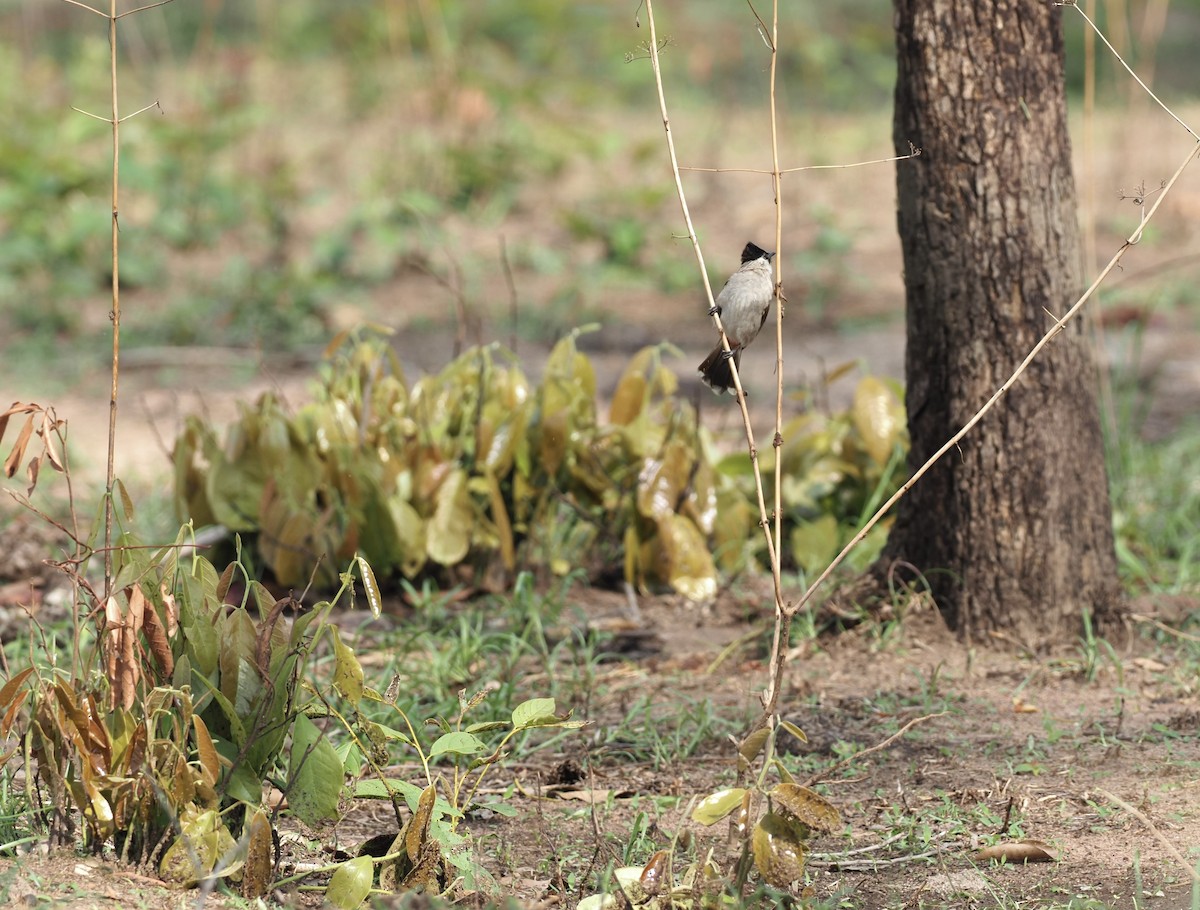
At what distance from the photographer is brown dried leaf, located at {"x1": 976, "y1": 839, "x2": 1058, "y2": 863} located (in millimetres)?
2186

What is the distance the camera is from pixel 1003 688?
302 centimetres

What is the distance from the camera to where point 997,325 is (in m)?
2.98

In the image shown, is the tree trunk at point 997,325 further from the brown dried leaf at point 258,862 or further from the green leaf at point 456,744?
the brown dried leaf at point 258,862

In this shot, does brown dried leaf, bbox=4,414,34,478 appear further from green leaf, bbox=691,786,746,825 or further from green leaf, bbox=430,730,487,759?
green leaf, bbox=691,786,746,825

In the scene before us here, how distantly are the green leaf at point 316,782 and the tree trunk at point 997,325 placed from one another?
5.28 feet

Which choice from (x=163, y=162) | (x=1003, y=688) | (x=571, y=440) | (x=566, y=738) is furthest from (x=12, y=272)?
(x=1003, y=688)

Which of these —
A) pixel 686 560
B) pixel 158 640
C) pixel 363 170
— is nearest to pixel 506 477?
pixel 686 560

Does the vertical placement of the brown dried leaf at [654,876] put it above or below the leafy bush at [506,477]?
below

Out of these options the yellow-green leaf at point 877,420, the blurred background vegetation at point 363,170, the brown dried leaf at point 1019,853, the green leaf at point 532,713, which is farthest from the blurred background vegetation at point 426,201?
the green leaf at point 532,713

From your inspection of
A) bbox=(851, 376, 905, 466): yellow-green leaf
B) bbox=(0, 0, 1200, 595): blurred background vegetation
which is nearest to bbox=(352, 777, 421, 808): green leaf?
bbox=(851, 376, 905, 466): yellow-green leaf

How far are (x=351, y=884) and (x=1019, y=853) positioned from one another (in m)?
1.07

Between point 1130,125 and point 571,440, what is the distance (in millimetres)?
5110

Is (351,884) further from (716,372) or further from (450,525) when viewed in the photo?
(450,525)

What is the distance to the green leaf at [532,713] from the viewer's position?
80.8 inches
